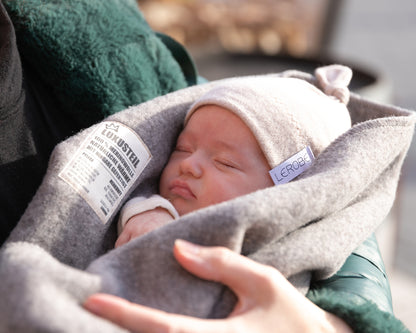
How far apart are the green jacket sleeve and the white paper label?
30 centimetres

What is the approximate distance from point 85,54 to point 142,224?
31cm

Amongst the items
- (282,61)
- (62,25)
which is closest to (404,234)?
(282,61)

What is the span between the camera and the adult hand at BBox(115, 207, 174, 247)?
0.70 m

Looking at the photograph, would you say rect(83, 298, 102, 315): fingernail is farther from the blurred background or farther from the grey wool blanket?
the blurred background

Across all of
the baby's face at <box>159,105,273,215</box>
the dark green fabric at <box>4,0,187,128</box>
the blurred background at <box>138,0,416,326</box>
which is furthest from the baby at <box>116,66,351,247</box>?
the blurred background at <box>138,0,416,326</box>

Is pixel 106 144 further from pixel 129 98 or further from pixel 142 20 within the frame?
pixel 142 20

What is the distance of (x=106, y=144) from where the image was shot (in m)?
0.76

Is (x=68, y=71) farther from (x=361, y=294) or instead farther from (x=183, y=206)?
(x=361, y=294)

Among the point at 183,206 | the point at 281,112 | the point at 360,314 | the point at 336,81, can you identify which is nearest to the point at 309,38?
the point at 336,81

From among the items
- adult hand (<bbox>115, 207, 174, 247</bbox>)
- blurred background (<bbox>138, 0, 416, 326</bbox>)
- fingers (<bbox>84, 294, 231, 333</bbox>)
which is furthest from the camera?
blurred background (<bbox>138, 0, 416, 326</bbox>)

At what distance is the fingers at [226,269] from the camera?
0.55 meters

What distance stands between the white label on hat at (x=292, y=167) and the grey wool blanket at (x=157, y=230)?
0.05 m

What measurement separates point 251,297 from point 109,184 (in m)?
0.28

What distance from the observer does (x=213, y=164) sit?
2.59ft
